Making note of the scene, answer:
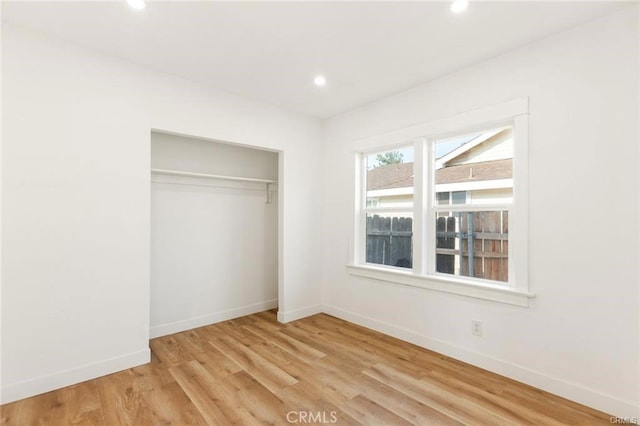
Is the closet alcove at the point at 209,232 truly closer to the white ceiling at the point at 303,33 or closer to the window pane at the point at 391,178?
the white ceiling at the point at 303,33

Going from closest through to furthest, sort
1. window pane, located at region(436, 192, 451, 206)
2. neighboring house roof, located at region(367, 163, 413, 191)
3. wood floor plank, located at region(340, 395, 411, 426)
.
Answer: wood floor plank, located at region(340, 395, 411, 426) → window pane, located at region(436, 192, 451, 206) → neighboring house roof, located at region(367, 163, 413, 191)

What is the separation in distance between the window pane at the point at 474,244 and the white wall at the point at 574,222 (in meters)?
0.25

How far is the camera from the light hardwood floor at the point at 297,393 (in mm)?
1925

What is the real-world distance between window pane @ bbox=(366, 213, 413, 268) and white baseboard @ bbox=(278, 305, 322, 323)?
3.23 ft

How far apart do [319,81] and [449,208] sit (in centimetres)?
175

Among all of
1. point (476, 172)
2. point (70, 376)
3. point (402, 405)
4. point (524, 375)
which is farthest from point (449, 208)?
point (70, 376)

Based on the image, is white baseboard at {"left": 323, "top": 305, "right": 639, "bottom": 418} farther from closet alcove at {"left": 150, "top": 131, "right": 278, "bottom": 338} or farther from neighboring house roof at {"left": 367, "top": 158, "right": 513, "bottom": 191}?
closet alcove at {"left": 150, "top": 131, "right": 278, "bottom": 338}

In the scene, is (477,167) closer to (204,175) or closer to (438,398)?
(438,398)

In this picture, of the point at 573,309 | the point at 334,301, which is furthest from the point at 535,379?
the point at 334,301

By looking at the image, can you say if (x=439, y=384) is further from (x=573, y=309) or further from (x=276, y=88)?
(x=276, y=88)

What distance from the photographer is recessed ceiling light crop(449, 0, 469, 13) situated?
1.90 m

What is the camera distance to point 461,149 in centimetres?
286

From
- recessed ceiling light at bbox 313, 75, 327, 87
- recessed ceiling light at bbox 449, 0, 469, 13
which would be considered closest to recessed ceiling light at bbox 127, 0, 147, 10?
recessed ceiling light at bbox 313, 75, 327, 87

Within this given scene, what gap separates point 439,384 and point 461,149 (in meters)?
2.02
